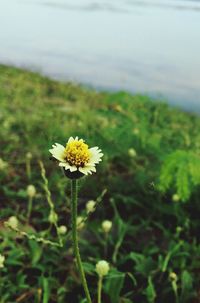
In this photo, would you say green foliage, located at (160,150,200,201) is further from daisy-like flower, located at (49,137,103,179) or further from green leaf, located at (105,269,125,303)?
daisy-like flower, located at (49,137,103,179)

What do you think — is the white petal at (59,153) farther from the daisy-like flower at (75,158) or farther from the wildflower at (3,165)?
the wildflower at (3,165)

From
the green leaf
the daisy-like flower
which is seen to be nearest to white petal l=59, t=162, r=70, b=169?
the daisy-like flower

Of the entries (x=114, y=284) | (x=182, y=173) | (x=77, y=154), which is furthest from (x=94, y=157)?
(x=182, y=173)

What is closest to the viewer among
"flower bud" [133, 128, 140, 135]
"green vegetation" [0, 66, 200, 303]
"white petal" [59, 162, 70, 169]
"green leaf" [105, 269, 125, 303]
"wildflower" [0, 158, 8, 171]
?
"white petal" [59, 162, 70, 169]

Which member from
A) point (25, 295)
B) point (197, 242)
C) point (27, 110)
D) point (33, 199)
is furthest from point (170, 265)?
point (27, 110)

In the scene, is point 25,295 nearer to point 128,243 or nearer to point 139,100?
point 128,243
